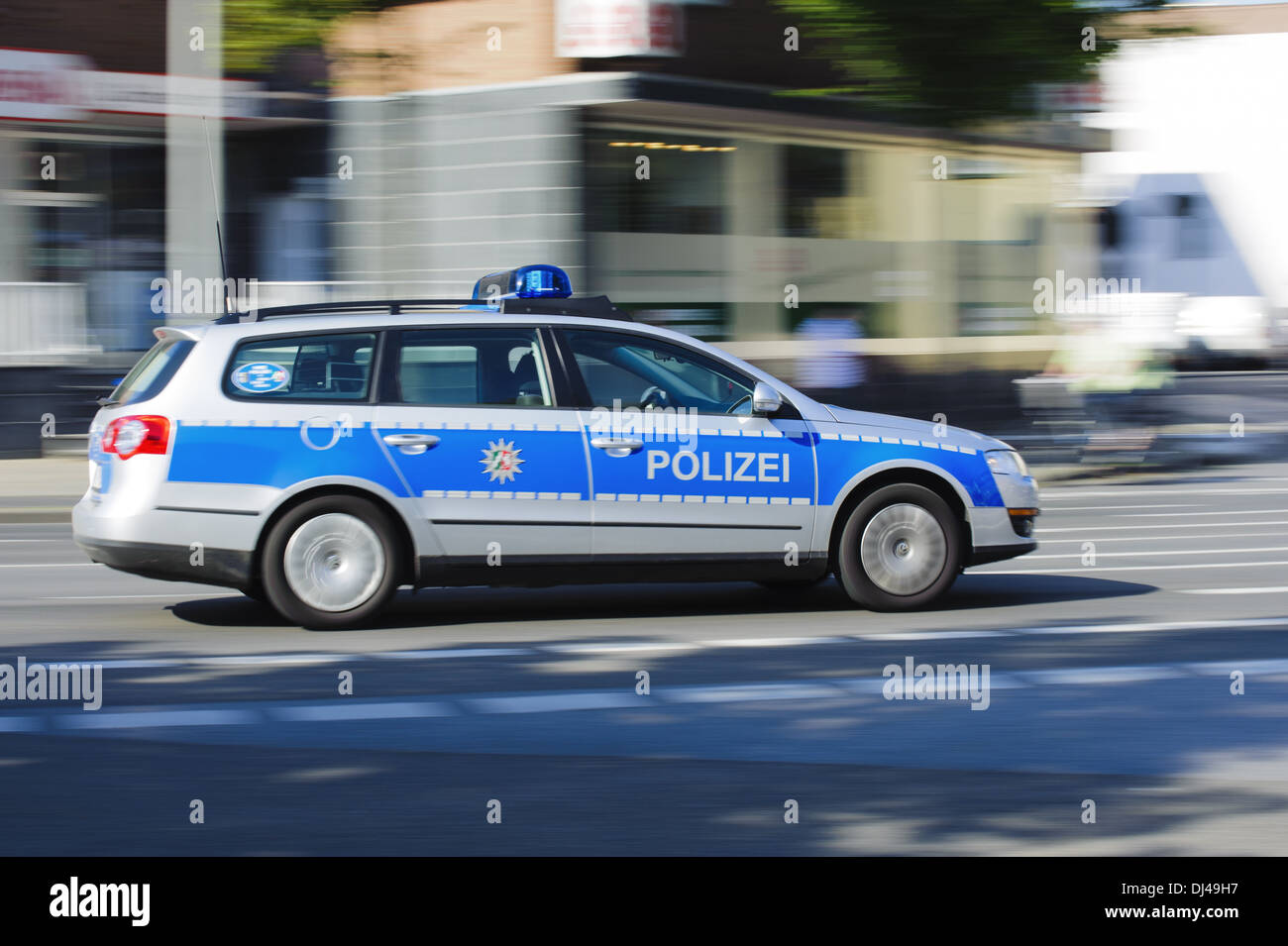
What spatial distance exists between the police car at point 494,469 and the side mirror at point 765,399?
0.02m

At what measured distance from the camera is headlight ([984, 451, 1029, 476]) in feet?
29.6

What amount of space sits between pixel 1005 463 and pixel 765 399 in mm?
1455

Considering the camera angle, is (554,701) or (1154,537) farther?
(1154,537)

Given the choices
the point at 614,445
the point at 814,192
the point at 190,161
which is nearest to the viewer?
the point at 614,445

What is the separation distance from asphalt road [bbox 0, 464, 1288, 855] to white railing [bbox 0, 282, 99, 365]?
1038 cm

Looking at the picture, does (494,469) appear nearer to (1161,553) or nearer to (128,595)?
(128,595)

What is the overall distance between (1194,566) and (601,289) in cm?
1104

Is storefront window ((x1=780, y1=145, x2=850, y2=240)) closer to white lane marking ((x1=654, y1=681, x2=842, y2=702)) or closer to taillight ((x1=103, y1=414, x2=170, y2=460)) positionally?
taillight ((x1=103, y1=414, x2=170, y2=460))

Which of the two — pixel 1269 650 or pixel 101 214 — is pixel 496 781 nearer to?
pixel 1269 650

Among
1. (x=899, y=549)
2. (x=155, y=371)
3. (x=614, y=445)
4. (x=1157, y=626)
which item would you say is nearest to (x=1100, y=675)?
(x=1157, y=626)

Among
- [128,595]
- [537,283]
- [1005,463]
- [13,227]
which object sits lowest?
[128,595]

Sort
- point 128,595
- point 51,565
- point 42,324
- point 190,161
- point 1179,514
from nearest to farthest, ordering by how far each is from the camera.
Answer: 1. point 128,595
2. point 51,565
3. point 1179,514
4. point 42,324
5. point 190,161

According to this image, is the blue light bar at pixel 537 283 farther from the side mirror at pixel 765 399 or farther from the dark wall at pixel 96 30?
the dark wall at pixel 96 30

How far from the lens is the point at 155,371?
8.43 meters
